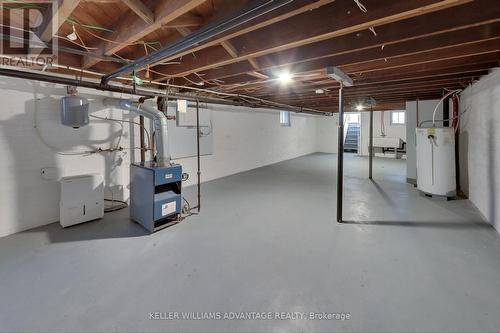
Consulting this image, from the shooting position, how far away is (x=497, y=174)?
107 inches

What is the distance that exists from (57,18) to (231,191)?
3.46m

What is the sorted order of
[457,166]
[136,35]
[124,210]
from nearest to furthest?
[136,35]
[124,210]
[457,166]

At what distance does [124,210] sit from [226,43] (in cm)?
274

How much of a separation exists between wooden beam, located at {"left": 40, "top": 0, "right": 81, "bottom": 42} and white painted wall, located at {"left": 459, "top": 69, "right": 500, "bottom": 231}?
4155mm

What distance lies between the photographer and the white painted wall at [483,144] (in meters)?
2.76

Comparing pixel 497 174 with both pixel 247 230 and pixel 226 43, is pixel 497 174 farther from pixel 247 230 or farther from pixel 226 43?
pixel 226 43

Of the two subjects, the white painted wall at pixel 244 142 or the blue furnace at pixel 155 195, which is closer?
the blue furnace at pixel 155 195

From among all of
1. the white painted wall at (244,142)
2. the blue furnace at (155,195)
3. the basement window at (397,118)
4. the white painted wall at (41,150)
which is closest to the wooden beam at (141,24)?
the white painted wall at (41,150)

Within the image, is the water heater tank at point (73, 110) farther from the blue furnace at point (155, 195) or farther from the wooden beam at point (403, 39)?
the wooden beam at point (403, 39)

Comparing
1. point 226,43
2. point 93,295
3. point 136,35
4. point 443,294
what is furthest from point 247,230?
point 136,35

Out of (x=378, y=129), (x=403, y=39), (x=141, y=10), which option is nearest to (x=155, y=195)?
(x=141, y=10)

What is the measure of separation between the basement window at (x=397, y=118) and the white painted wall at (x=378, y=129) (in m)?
0.14

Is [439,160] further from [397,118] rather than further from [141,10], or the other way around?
[397,118]

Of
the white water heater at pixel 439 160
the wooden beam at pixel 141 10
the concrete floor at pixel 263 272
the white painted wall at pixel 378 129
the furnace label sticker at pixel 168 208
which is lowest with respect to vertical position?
the concrete floor at pixel 263 272
